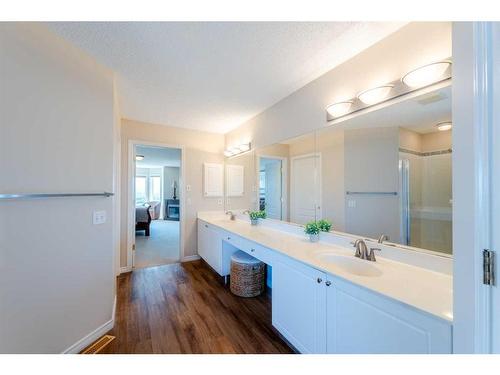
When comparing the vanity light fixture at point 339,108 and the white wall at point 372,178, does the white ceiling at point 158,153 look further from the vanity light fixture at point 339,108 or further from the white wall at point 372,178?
the white wall at point 372,178

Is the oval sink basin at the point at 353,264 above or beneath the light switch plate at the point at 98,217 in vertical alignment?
beneath

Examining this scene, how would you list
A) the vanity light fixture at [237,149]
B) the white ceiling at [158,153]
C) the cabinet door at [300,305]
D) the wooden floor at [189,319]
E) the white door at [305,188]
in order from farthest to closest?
the white ceiling at [158,153] → the vanity light fixture at [237,149] → the white door at [305,188] → the wooden floor at [189,319] → the cabinet door at [300,305]

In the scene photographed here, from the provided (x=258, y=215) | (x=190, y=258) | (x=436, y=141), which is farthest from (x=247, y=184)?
(x=436, y=141)

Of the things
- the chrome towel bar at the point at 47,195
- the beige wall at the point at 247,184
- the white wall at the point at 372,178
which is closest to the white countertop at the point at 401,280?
the white wall at the point at 372,178

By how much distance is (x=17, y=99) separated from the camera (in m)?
1.23

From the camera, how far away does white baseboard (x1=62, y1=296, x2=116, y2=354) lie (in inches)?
58.8

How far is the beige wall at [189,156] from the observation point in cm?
311

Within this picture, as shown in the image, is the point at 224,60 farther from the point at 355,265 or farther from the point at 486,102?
the point at 355,265

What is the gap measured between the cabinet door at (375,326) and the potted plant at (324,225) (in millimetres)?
779

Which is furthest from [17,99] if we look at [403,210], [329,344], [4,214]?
[403,210]

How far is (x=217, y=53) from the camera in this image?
64.6 inches

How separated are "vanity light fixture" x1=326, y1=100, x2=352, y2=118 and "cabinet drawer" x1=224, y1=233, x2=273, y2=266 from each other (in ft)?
4.56

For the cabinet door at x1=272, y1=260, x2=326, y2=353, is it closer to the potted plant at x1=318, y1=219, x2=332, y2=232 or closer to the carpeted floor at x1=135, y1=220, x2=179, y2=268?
the potted plant at x1=318, y1=219, x2=332, y2=232
